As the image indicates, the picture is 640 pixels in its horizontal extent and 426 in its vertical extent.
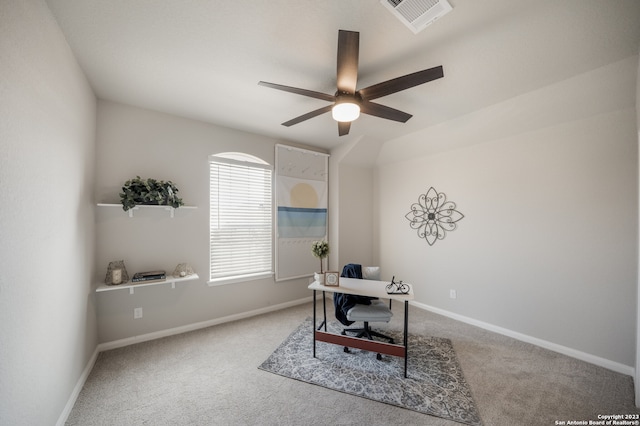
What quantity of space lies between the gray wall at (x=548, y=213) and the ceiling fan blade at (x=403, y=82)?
1690 mm

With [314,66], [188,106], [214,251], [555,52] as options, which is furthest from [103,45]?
[555,52]

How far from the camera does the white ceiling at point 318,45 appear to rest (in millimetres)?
1543

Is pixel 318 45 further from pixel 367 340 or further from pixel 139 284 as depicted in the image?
pixel 139 284

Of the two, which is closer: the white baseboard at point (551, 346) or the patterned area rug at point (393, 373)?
the patterned area rug at point (393, 373)

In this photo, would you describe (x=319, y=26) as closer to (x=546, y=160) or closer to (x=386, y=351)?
(x=386, y=351)

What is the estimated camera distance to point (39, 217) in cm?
149

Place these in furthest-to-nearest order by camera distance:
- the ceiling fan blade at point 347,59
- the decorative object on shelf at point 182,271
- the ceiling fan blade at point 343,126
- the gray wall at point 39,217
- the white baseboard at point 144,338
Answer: the decorative object on shelf at point 182,271 → the ceiling fan blade at point 343,126 → the white baseboard at point 144,338 → the ceiling fan blade at point 347,59 → the gray wall at point 39,217

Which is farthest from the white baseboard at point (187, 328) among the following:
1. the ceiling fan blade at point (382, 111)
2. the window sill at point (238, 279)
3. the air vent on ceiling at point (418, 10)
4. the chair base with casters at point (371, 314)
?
the air vent on ceiling at point (418, 10)

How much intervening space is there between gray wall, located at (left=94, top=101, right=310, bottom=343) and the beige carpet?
0.42 meters

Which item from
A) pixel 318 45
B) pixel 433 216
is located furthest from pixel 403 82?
pixel 433 216

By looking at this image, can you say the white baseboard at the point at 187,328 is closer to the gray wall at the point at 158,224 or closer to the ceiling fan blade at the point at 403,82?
the gray wall at the point at 158,224

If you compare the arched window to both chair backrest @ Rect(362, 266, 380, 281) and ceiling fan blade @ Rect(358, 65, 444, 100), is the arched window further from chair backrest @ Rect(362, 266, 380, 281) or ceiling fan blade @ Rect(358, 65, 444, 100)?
ceiling fan blade @ Rect(358, 65, 444, 100)

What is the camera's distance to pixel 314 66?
2092mm

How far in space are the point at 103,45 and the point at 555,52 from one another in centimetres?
349
